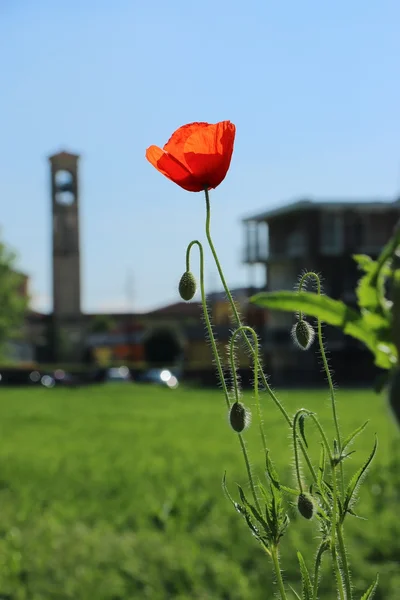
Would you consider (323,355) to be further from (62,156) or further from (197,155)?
(62,156)

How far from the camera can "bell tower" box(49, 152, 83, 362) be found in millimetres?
48750

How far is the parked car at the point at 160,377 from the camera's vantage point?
40031 millimetres

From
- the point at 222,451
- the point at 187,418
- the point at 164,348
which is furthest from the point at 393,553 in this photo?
the point at 164,348

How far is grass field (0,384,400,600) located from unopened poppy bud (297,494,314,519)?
0.13 m

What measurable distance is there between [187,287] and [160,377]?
40.9 metres

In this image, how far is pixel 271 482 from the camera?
513mm

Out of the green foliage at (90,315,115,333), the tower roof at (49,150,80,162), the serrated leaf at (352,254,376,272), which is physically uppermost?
the tower roof at (49,150,80,162)

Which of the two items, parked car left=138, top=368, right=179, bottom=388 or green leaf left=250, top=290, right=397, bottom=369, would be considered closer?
green leaf left=250, top=290, right=397, bottom=369

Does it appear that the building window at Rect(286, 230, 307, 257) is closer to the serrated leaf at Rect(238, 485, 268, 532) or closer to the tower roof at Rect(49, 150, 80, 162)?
the tower roof at Rect(49, 150, 80, 162)

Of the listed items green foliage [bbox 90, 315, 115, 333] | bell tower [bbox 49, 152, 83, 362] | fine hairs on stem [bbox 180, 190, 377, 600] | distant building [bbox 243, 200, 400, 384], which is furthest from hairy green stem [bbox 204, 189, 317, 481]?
green foliage [bbox 90, 315, 115, 333]

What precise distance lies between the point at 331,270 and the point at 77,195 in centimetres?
1999

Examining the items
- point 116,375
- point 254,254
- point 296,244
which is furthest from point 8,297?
point 254,254

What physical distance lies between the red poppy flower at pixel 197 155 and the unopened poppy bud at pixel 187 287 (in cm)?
6

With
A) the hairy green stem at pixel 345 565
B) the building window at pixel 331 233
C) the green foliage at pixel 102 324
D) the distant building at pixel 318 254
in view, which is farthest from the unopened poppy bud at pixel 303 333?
the green foliage at pixel 102 324
